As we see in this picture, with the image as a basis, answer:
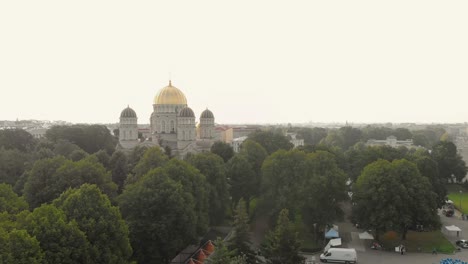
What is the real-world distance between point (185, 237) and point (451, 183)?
53898 mm

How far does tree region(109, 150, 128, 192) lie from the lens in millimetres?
46438

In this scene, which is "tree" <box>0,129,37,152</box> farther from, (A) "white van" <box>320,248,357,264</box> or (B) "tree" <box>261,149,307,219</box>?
(A) "white van" <box>320,248,357,264</box>

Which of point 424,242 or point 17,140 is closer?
point 424,242

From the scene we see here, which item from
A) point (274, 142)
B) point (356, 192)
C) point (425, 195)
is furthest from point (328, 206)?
point (274, 142)

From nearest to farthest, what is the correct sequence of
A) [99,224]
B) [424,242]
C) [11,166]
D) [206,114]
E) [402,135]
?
1. [99,224]
2. [424,242]
3. [11,166]
4. [206,114]
5. [402,135]

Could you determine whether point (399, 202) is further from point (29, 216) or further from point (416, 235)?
point (29, 216)

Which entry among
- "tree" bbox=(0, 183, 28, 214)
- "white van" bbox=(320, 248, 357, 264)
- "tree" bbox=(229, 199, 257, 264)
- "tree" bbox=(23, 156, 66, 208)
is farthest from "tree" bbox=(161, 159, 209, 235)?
"tree" bbox=(0, 183, 28, 214)

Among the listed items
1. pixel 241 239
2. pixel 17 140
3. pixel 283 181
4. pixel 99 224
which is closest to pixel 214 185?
pixel 283 181

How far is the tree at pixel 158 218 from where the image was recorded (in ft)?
91.0

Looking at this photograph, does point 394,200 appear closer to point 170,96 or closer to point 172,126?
point 172,126

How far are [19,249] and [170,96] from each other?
54.3 metres

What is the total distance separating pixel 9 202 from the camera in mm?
25484

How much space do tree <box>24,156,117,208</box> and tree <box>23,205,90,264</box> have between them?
12.6 m

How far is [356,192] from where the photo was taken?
119 ft
